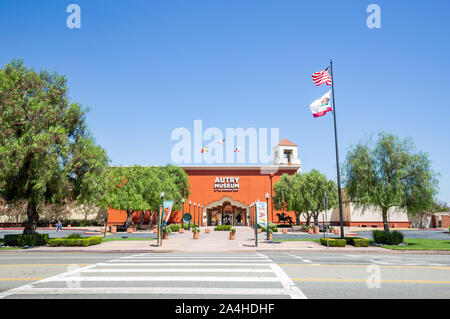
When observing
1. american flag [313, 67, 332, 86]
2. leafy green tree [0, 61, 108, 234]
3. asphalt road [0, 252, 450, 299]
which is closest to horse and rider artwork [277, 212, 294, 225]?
american flag [313, 67, 332, 86]

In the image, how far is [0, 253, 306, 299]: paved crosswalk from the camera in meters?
6.32

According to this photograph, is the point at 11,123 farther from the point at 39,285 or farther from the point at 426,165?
the point at 426,165

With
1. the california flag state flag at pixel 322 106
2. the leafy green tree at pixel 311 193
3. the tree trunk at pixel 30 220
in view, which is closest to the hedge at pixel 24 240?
the tree trunk at pixel 30 220

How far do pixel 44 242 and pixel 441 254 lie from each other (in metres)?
25.4

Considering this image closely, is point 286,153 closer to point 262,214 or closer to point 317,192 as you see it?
point 317,192

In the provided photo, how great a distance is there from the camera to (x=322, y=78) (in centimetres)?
2095

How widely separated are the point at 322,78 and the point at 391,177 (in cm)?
903

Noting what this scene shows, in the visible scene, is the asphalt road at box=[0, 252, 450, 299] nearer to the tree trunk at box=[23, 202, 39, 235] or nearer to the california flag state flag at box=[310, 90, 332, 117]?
the tree trunk at box=[23, 202, 39, 235]

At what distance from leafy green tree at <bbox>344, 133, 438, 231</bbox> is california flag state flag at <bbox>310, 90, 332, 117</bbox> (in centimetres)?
484

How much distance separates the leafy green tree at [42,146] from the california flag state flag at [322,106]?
16786 millimetres

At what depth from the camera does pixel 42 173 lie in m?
18.7

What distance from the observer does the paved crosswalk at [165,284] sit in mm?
6324
